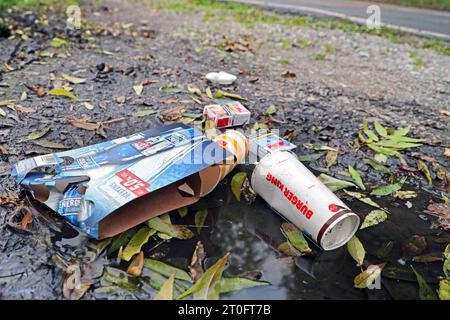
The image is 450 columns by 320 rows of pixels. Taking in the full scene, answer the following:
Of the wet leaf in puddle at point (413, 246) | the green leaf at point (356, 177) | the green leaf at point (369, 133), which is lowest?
the wet leaf in puddle at point (413, 246)

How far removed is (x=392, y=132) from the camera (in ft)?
7.54

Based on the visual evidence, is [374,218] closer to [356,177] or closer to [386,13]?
[356,177]

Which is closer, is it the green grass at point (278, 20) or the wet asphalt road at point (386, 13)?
the green grass at point (278, 20)

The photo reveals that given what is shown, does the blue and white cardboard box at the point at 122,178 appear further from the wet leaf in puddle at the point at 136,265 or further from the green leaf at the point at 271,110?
the green leaf at the point at 271,110

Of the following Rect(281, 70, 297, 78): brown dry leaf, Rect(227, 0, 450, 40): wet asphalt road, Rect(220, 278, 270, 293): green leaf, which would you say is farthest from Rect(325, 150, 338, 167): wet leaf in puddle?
Rect(227, 0, 450, 40): wet asphalt road

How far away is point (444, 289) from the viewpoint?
1.30 m

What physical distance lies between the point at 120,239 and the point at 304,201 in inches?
25.4

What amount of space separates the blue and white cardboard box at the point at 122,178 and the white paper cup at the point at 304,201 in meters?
0.20

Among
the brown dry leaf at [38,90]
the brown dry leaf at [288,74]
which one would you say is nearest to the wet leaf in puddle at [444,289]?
the brown dry leaf at [288,74]

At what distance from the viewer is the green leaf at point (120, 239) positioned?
1364 mm

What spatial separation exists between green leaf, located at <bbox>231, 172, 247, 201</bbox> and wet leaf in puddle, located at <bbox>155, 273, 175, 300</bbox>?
1.71 feet
